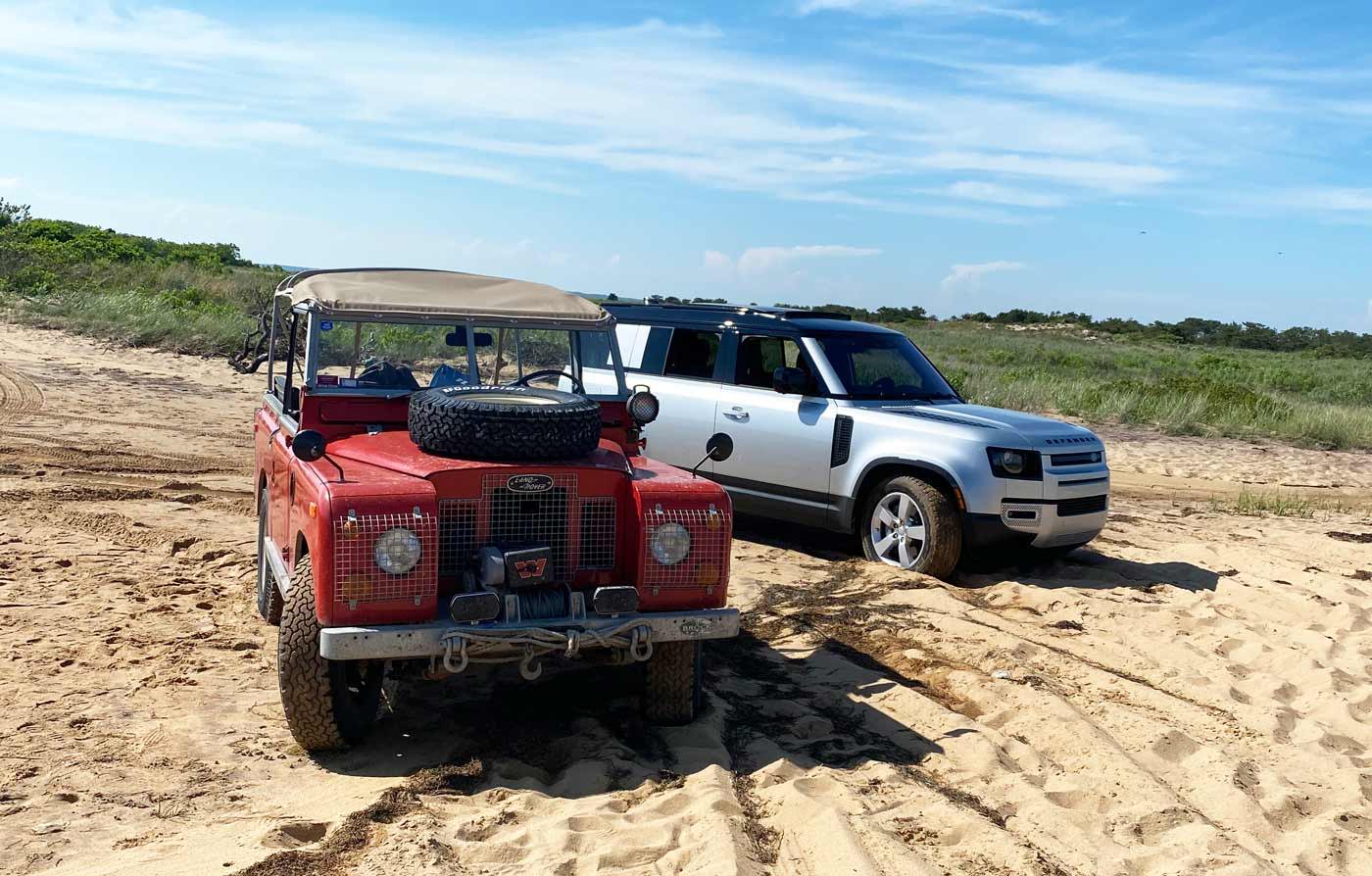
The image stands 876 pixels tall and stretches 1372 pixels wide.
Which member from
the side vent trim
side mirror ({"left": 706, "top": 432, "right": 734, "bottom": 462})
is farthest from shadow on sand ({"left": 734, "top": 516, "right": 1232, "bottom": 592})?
side mirror ({"left": 706, "top": 432, "right": 734, "bottom": 462})

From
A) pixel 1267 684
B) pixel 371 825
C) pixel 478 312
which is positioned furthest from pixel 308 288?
pixel 1267 684

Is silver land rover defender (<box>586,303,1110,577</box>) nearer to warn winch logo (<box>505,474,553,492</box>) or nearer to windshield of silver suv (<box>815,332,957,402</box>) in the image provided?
windshield of silver suv (<box>815,332,957,402</box>)

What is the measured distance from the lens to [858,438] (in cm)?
942

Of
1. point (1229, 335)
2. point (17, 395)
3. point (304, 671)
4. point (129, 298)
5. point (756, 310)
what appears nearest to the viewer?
point (304, 671)

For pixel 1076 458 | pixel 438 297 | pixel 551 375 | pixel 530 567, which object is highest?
pixel 438 297

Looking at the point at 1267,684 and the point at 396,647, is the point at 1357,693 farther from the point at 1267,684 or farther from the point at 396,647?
the point at 396,647

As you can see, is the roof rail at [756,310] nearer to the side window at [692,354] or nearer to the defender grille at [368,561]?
the side window at [692,354]

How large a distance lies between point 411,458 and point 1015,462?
16.2 feet

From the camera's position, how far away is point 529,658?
5125mm

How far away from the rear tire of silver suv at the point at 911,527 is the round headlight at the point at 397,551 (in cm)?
493

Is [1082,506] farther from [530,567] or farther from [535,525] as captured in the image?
[530,567]

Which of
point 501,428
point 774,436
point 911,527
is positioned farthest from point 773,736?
point 774,436

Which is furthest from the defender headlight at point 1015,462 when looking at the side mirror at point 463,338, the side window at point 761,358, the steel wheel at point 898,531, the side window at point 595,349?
the side mirror at point 463,338

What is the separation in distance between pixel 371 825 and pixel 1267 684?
4919mm
